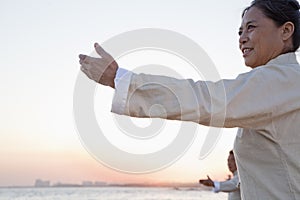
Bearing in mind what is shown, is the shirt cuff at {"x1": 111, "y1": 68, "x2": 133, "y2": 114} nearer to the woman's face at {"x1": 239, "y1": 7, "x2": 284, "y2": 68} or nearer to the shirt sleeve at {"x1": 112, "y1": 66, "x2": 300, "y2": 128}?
the shirt sleeve at {"x1": 112, "y1": 66, "x2": 300, "y2": 128}

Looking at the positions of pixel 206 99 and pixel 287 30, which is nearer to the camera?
pixel 206 99

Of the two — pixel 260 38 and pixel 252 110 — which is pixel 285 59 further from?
pixel 252 110

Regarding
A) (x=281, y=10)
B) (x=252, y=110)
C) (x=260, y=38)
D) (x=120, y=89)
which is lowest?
(x=252, y=110)

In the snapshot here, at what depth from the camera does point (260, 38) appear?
250 centimetres

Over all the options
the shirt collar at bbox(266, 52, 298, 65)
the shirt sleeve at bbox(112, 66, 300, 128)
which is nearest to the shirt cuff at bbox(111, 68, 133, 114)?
the shirt sleeve at bbox(112, 66, 300, 128)

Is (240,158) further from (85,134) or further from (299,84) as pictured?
(85,134)

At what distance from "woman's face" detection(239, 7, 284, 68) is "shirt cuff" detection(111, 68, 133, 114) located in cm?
81

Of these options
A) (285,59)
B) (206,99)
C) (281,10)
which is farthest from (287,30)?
(206,99)

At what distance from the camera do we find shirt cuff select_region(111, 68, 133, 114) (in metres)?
1.98

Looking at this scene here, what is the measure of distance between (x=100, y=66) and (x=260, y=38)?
2.97 feet

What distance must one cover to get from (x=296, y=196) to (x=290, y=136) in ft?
0.87

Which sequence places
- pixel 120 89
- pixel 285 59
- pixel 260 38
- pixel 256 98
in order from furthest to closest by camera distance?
pixel 260 38
pixel 285 59
pixel 256 98
pixel 120 89

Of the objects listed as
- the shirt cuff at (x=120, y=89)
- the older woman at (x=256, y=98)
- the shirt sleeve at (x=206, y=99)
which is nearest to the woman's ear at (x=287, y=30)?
the older woman at (x=256, y=98)

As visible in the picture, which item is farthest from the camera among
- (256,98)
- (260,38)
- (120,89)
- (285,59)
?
(260,38)
